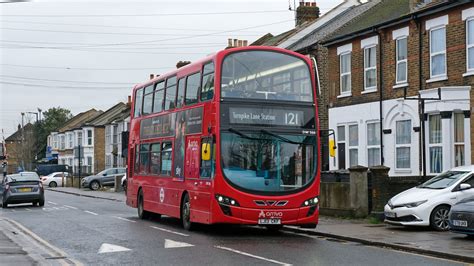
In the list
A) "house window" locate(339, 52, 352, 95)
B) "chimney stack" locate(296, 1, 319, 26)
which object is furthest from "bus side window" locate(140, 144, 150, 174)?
"chimney stack" locate(296, 1, 319, 26)

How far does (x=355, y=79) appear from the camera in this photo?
27.1 metres

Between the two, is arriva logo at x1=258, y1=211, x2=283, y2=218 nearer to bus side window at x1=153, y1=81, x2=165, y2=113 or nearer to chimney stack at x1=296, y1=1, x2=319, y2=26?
bus side window at x1=153, y1=81, x2=165, y2=113

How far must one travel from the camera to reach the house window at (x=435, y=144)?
22.7 meters

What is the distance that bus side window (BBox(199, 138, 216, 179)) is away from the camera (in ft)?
52.2

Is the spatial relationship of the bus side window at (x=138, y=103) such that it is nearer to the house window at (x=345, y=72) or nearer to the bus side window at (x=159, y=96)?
the bus side window at (x=159, y=96)

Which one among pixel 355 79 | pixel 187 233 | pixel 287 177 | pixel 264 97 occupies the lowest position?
pixel 187 233

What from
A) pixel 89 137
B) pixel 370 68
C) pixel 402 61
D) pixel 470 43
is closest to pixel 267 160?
pixel 470 43

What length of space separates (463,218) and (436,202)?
83.8 inches

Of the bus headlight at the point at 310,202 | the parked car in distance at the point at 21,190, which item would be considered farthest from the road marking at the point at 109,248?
the parked car in distance at the point at 21,190

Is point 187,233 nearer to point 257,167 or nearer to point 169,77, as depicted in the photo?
point 257,167

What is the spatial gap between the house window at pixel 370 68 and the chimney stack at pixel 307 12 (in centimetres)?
1535

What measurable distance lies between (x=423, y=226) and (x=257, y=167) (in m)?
4.52

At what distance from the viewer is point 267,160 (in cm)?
1598

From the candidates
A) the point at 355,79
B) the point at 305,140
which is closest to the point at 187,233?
the point at 305,140
